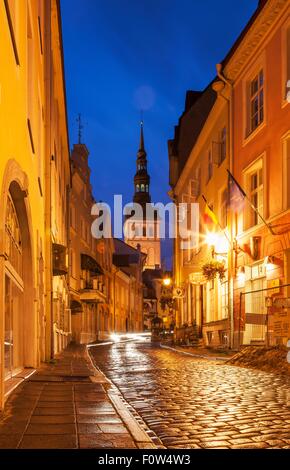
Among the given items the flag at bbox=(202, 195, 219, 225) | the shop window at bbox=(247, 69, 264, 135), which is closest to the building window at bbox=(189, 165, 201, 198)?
the flag at bbox=(202, 195, 219, 225)

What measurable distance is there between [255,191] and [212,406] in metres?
12.9

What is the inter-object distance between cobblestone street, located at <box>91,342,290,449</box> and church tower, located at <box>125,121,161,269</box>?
116 meters

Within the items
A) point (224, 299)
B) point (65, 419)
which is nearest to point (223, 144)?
point (224, 299)

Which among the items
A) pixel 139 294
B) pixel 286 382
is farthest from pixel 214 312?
pixel 139 294

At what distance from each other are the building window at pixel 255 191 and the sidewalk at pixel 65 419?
35.1ft

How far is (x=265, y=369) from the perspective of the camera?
523 inches

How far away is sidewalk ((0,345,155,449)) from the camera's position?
534 centimetres

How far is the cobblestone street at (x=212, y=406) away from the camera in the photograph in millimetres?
5750

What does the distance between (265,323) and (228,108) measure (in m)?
9.56

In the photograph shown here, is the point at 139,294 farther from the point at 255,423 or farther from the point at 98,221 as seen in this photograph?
the point at 255,423

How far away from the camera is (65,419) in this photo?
664cm

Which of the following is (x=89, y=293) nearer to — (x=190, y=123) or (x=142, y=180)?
(x=190, y=123)

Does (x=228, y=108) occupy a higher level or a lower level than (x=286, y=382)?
higher

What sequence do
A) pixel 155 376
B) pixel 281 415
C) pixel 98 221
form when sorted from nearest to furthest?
pixel 281 415 → pixel 155 376 → pixel 98 221
